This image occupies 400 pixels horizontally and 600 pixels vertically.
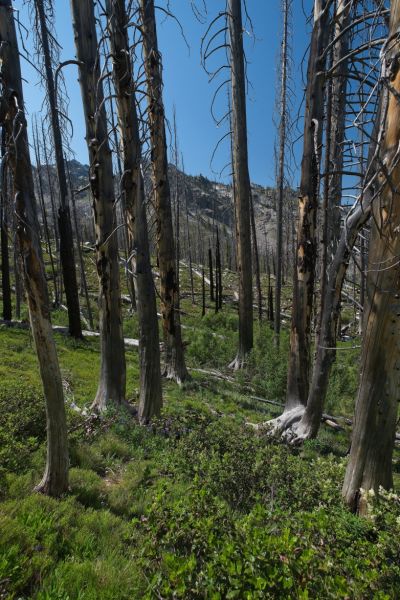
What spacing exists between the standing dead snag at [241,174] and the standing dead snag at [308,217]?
4.48 m

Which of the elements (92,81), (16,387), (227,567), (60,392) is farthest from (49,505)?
(92,81)

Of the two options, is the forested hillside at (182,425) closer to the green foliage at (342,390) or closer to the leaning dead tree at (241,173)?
the green foliage at (342,390)

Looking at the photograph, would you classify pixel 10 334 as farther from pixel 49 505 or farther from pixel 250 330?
pixel 49 505

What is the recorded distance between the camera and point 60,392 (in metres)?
3.00

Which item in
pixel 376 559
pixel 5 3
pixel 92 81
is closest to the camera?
pixel 376 559

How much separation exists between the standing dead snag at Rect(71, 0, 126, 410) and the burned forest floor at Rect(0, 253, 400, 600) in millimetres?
720

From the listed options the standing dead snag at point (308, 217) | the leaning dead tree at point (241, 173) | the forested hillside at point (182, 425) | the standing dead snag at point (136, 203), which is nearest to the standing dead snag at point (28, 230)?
the forested hillside at point (182, 425)

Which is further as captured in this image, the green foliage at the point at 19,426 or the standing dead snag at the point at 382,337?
the green foliage at the point at 19,426

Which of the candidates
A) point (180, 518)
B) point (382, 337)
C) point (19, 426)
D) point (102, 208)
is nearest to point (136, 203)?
point (102, 208)

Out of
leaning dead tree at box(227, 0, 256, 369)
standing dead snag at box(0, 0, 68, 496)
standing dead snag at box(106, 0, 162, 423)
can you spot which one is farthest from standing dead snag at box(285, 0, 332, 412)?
leaning dead tree at box(227, 0, 256, 369)

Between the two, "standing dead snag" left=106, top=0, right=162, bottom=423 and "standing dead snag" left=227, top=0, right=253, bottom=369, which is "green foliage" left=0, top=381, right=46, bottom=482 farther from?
"standing dead snag" left=227, top=0, right=253, bottom=369

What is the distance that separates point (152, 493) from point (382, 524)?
2.10 m

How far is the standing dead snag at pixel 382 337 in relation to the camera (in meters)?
2.78

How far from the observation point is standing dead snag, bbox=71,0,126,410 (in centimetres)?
547
